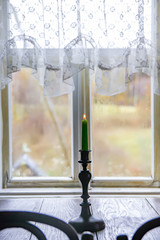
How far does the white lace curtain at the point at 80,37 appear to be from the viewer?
1599 millimetres

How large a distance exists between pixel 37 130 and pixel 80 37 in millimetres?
553

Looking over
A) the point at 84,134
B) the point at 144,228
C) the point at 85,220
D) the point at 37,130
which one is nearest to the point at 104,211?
the point at 85,220

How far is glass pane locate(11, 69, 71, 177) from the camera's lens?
71.1 inches

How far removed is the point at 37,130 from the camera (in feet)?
5.98

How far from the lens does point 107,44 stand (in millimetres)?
1604

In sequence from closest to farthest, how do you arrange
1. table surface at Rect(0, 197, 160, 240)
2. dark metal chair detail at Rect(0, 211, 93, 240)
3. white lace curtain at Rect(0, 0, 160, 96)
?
1. dark metal chair detail at Rect(0, 211, 93, 240)
2. table surface at Rect(0, 197, 160, 240)
3. white lace curtain at Rect(0, 0, 160, 96)

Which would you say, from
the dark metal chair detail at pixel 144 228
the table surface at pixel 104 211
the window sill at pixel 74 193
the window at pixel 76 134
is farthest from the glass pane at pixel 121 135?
the dark metal chair detail at pixel 144 228

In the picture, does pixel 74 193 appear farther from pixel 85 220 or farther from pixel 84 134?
pixel 84 134

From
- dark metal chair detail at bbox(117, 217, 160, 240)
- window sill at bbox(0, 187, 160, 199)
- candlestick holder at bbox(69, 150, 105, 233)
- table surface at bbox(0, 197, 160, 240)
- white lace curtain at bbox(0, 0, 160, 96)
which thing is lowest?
window sill at bbox(0, 187, 160, 199)

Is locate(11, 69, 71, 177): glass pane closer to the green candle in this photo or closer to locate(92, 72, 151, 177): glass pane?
locate(92, 72, 151, 177): glass pane

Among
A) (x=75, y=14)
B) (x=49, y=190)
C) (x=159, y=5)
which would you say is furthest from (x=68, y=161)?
(x=159, y=5)

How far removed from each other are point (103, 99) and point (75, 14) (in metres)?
0.46

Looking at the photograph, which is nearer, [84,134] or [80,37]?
[84,134]

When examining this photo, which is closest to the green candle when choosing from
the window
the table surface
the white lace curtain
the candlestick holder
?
the candlestick holder
